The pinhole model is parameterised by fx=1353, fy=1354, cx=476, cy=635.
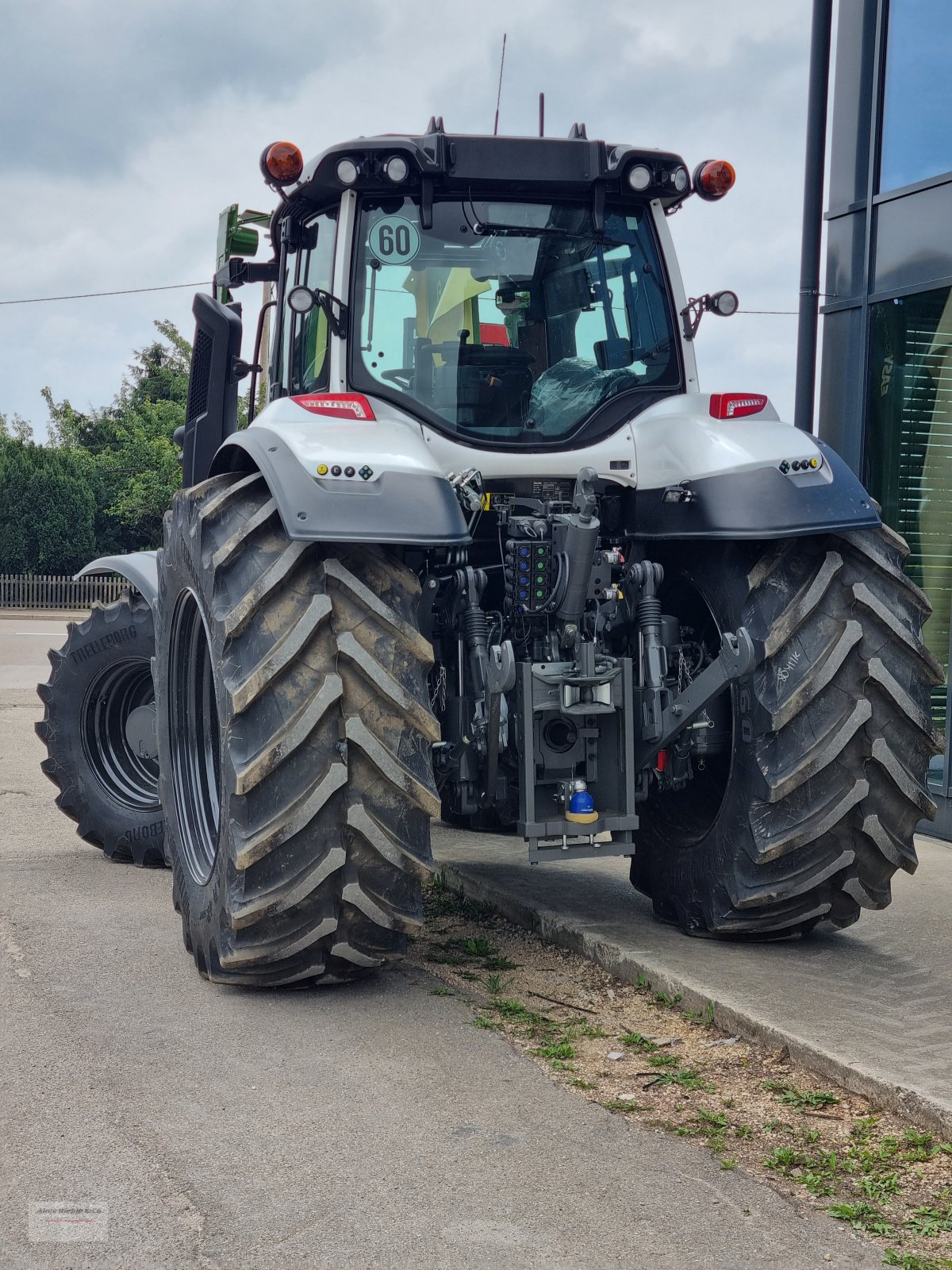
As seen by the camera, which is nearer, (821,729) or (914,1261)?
(914,1261)

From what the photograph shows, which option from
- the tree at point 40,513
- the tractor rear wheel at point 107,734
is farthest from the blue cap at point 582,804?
the tree at point 40,513

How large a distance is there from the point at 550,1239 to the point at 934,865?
4.70 meters

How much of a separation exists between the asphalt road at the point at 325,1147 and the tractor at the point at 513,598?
0.98 feet

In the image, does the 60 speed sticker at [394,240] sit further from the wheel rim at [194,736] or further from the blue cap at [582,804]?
the blue cap at [582,804]

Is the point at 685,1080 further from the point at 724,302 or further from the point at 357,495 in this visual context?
the point at 724,302

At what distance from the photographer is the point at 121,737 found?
23.2ft

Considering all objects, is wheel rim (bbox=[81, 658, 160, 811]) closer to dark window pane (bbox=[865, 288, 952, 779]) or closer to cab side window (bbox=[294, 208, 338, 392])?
cab side window (bbox=[294, 208, 338, 392])

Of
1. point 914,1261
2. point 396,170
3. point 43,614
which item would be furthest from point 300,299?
point 43,614

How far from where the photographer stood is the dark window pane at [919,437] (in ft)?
27.7

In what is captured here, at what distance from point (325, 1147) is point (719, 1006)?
1473 millimetres

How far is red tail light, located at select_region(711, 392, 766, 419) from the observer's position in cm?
484

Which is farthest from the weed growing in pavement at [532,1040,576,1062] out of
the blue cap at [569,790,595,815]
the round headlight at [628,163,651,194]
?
the round headlight at [628,163,651,194]

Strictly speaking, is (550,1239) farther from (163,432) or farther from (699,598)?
(163,432)

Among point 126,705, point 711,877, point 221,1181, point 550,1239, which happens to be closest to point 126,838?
point 126,705
